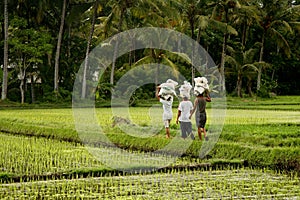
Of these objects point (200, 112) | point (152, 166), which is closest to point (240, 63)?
point (200, 112)

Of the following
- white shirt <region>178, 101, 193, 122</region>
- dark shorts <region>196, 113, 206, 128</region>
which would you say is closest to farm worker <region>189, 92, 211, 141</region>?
dark shorts <region>196, 113, 206, 128</region>

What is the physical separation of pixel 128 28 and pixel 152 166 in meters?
19.2

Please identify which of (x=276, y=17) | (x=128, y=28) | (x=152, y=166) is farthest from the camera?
(x=128, y=28)

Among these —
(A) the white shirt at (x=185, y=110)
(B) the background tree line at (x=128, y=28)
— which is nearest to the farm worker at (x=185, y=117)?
(A) the white shirt at (x=185, y=110)

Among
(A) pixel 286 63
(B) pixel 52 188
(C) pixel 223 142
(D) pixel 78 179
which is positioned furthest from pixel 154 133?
(A) pixel 286 63

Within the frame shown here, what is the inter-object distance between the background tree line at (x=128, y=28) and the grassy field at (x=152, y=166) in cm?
1098

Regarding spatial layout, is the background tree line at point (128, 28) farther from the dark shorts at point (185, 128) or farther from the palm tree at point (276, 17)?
the dark shorts at point (185, 128)

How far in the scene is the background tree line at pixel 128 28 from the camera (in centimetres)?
2180

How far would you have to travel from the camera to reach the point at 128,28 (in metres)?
26.4

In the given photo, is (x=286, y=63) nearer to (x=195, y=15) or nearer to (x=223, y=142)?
(x=195, y=15)

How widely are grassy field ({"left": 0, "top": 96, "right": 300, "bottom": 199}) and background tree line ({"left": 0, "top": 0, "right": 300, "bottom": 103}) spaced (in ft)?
36.0

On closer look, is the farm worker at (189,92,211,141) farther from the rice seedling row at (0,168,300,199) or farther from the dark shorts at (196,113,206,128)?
the rice seedling row at (0,168,300,199)

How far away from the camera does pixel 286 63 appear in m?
29.1

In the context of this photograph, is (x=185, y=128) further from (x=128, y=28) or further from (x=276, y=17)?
(x=128, y=28)
